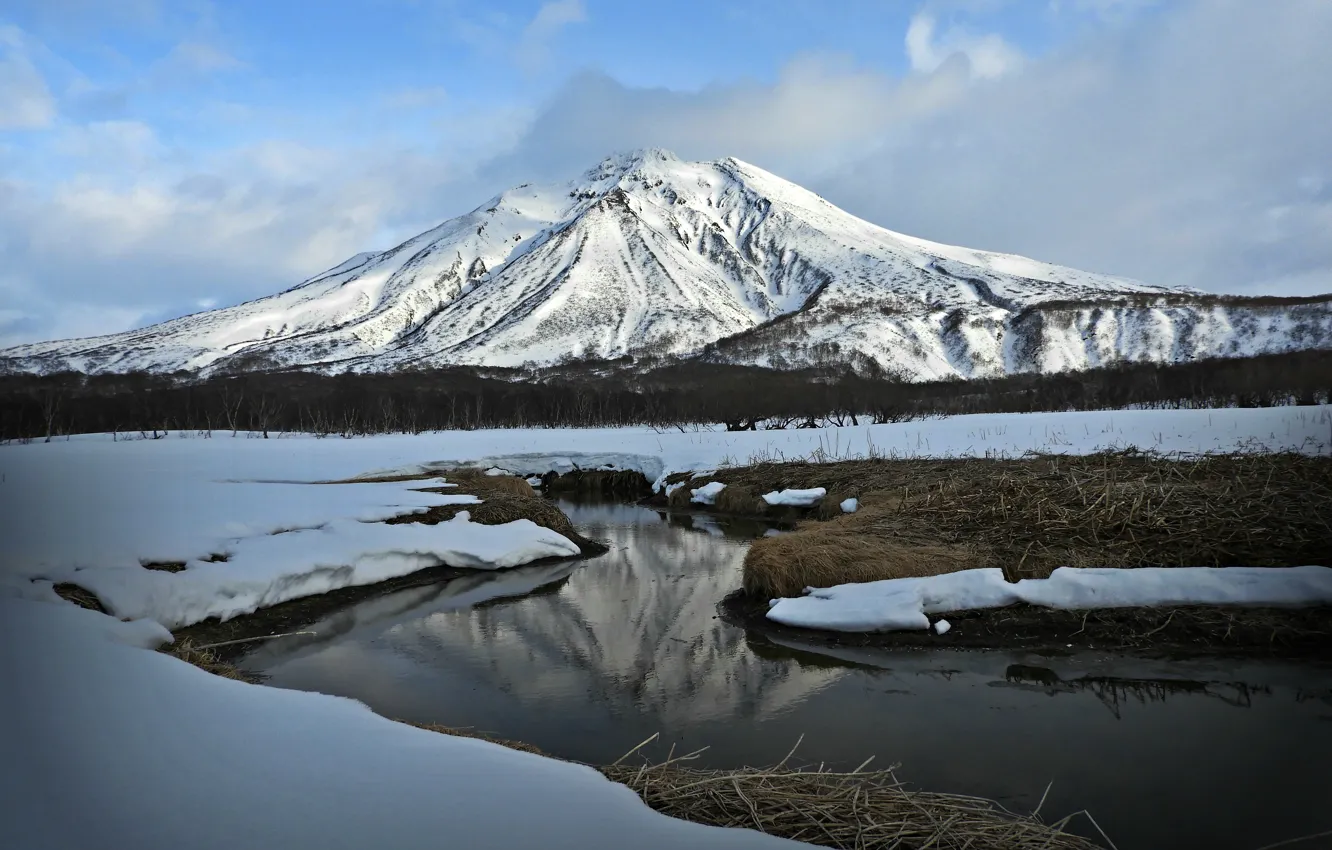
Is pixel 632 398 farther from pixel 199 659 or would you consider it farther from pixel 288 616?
pixel 199 659

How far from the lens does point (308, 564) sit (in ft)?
39.7

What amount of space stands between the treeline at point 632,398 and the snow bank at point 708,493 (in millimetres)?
18258

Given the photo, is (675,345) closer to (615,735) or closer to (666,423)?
(666,423)

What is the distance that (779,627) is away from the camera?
34.7ft

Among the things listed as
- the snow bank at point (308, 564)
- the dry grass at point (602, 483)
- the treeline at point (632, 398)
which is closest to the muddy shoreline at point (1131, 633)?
the snow bank at point (308, 564)

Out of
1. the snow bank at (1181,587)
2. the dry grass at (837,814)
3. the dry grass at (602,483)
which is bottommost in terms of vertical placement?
Result: the dry grass at (602,483)

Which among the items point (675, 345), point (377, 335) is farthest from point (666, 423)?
point (377, 335)

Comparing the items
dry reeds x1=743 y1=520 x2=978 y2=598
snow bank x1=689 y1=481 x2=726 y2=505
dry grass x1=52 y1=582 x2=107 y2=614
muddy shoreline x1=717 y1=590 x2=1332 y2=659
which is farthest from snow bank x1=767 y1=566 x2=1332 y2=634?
snow bank x1=689 y1=481 x2=726 y2=505

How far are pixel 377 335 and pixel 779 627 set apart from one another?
16062 centimetres

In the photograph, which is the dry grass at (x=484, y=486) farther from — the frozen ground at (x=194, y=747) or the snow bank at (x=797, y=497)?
the snow bank at (x=797, y=497)

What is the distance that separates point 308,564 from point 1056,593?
11.6 m

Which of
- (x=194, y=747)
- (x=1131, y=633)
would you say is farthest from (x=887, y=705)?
(x=194, y=747)

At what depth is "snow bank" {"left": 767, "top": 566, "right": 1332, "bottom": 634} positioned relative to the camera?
31.4ft

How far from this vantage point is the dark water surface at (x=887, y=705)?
5645mm
